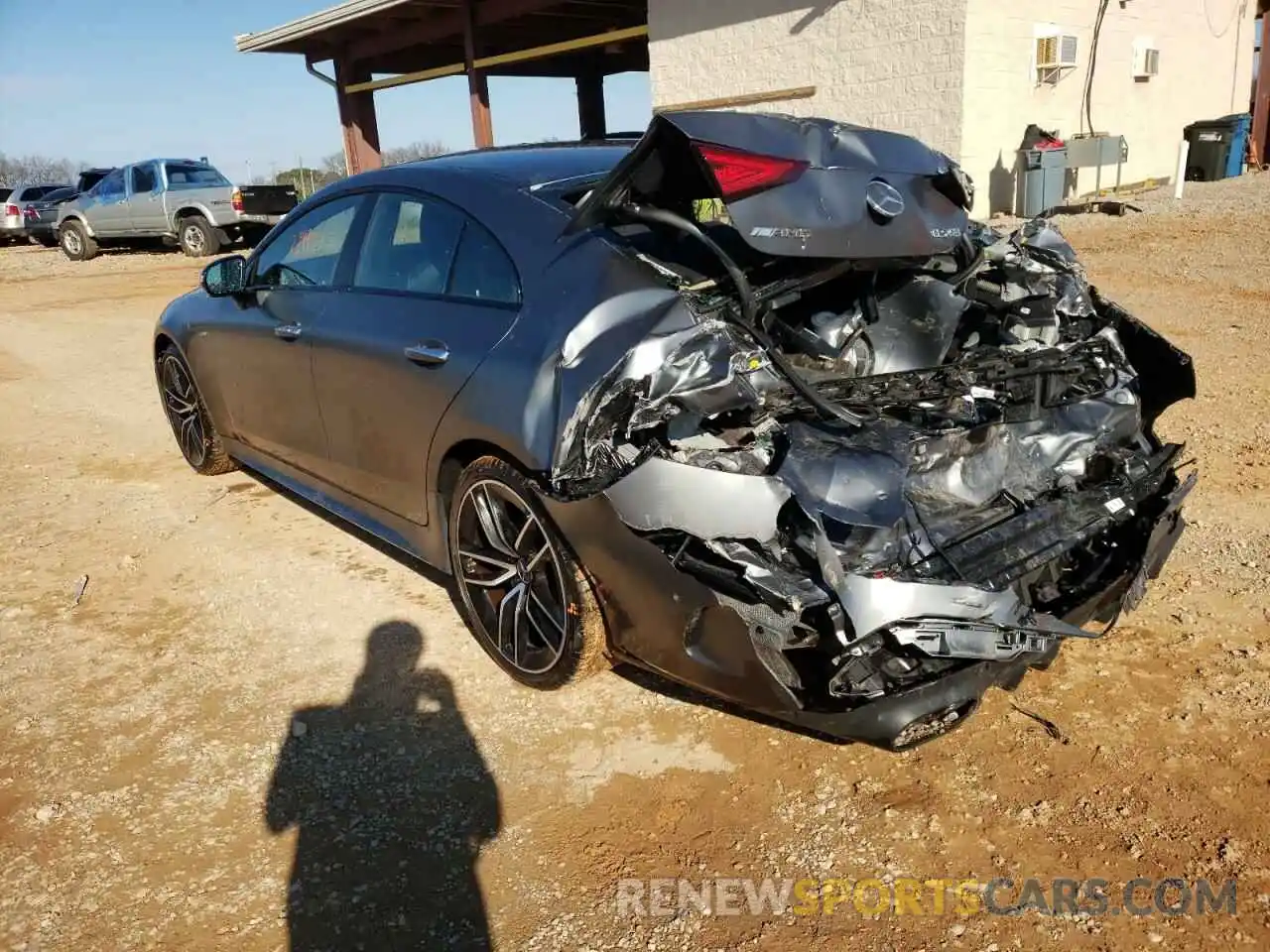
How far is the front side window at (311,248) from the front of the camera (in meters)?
4.17

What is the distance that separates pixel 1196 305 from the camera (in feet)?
26.9

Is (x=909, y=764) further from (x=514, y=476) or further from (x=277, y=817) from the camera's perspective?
(x=277, y=817)

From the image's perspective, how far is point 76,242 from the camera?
851 inches

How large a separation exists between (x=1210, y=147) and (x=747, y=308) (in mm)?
17730

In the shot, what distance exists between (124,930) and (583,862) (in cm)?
115

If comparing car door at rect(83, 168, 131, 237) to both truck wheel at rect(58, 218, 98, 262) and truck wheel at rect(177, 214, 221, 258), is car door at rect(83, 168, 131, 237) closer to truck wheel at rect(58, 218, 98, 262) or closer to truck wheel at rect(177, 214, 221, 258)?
truck wheel at rect(58, 218, 98, 262)

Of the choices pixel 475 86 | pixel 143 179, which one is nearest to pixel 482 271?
pixel 475 86

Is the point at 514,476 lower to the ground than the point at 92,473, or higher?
higher

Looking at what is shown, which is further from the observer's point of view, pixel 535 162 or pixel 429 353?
pixel 535 162

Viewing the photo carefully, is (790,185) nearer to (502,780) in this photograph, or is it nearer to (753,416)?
(753,416)

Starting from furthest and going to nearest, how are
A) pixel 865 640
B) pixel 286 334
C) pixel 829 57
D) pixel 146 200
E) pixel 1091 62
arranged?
pixel 146 200 → pixel 1091 62 → pixel 829 57 → pixel 286 334 → pixel 865 640

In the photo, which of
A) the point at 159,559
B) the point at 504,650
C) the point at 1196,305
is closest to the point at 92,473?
the point at 159,559

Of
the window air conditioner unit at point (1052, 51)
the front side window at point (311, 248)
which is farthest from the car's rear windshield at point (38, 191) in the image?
the front side window at point (311, 248)

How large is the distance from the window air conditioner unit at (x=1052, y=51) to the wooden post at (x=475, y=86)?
9.37 metres
